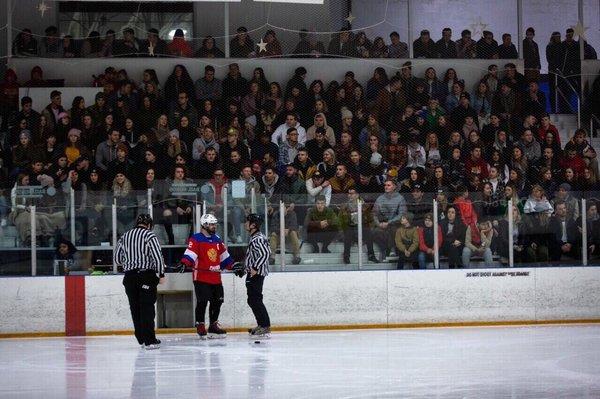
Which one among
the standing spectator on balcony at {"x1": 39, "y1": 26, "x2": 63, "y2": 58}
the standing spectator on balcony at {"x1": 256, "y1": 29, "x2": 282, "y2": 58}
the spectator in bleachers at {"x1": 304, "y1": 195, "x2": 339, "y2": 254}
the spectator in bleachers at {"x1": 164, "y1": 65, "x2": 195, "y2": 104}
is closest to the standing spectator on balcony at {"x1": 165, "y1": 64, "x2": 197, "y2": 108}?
the spectator in bleachers at {"x1": 164, "y1": 65, "x2": 195, "y2": 104}

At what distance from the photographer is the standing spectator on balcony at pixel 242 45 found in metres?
18.3

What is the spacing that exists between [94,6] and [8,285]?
5182 millimetres

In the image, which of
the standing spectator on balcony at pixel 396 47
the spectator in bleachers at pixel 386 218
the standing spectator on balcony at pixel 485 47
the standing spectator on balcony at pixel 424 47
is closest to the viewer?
the spectator in bleachers at pixel 386 218

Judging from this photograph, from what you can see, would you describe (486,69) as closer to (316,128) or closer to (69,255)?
(316,128)

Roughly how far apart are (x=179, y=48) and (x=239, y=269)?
16.8 feet

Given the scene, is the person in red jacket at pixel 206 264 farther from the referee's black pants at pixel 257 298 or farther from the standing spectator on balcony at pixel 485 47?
the standing spectator on balcony at pixel 485 47

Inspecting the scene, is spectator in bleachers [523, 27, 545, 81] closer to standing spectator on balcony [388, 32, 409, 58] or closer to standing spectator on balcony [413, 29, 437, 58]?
standing spectator on balcony [413, 29, 437, 58]

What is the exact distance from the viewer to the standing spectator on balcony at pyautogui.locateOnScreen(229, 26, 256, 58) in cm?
1827

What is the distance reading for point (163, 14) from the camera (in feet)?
61.6

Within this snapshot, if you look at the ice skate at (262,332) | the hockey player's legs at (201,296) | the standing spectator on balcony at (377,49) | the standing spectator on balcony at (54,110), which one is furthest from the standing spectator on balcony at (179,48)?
the ice skate at (262,332)

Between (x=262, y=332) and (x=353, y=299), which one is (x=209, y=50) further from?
(x=262, y=332)

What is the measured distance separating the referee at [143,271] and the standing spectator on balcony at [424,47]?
265 inches

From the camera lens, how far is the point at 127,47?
18.2 meters

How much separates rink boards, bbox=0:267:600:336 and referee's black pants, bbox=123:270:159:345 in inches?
69.6
